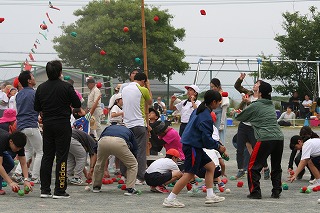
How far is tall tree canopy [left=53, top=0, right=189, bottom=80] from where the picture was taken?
4456 cm

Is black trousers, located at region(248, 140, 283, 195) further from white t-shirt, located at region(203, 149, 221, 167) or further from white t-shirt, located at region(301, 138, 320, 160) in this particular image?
white t-shirt, located at region(301, 138, 320, 160)

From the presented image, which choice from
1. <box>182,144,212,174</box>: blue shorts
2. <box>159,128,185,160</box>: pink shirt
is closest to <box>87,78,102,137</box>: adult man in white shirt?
<box>159,128,185,160</box>: pink shirt

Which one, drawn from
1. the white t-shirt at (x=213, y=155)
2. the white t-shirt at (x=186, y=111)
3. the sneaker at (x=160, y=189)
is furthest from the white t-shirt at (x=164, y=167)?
the white t-shirt at (x=186, y=111)

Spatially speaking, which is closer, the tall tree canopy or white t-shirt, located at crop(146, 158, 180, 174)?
white t-shirt, located at crop(146, 158, 180, 174)

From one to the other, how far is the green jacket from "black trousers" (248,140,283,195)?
11 centimetres

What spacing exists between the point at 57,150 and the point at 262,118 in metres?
3.10

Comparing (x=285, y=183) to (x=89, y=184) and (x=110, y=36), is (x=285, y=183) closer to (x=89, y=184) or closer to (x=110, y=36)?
(x=89, y=184)

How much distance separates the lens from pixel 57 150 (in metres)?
11.5

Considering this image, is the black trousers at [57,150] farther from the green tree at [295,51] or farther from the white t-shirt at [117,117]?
the green tree at [295,51]

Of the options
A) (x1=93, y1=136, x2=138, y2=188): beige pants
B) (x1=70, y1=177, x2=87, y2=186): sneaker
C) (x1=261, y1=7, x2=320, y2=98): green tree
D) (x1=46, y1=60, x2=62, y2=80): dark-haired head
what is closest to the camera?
(x1=46, y1=60, x2=62, y2=80): dark-haired head

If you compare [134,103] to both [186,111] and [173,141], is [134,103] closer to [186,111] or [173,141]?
[173,141]

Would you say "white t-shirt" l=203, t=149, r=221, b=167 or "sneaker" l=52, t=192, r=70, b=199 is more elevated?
"white t-shirt" l=203, t=149, r=221, b=167

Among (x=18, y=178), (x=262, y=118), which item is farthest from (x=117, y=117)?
(x=262, y=118)

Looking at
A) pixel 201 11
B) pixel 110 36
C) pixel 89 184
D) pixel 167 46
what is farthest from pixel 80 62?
pixel 89 184
